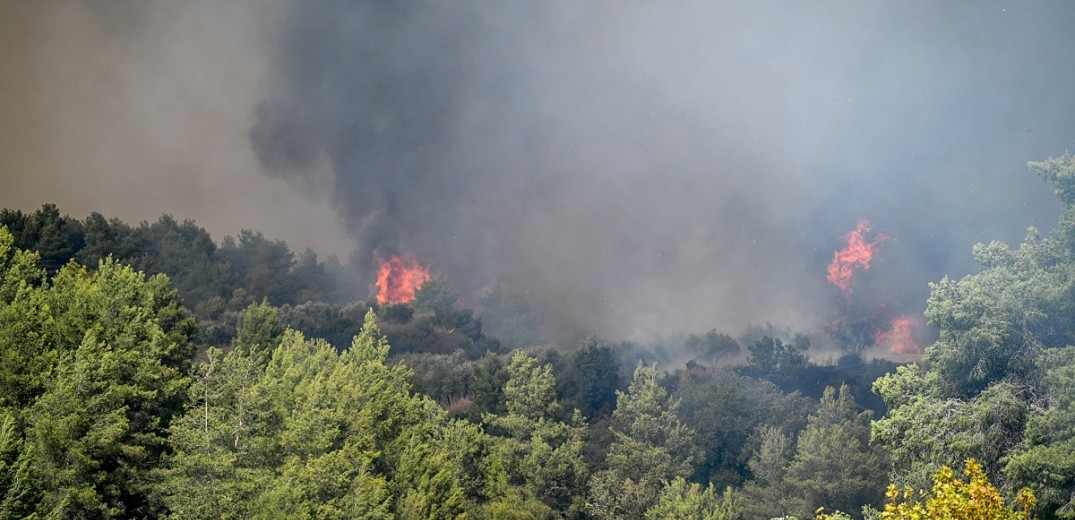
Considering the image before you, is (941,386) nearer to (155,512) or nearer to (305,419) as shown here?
(305,419)

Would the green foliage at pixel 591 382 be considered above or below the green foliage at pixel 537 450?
above

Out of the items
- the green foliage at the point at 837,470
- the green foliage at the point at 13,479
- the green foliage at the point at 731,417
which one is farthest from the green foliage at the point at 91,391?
the green foliage at the point at 731,417

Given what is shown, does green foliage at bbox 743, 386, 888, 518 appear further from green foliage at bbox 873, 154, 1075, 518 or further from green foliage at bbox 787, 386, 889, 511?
green foliage at bbox 873, 154, 1075, 518

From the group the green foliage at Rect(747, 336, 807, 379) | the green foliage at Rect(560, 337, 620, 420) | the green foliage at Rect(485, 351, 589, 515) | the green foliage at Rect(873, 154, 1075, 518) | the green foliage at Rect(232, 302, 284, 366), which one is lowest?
the green foliage at Rect(873, 154, 1075, 518)

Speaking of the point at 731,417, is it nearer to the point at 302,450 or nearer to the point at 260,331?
the point at 260,331

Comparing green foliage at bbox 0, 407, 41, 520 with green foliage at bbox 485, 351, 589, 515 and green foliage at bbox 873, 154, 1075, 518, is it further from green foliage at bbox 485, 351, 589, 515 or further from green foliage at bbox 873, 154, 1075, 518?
green foliage at bbox 485, 351, 589, 515

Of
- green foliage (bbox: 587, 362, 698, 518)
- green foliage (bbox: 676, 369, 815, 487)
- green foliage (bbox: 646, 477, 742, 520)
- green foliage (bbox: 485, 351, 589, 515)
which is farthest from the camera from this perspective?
green foliage (bbox: 676, 369, 815, 487)

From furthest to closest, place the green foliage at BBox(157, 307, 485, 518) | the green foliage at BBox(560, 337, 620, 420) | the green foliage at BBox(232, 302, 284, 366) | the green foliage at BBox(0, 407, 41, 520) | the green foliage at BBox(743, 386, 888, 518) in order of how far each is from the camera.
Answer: the green foliage at BBox(560, 337, 620, 420) < the green foliage at BBox(743, 386, 888, 518) < the green foliage at BBox(232, 302, 284, 366) < the green foliage at BBox(157, 307, 485, 518) < the green foliage at BBox(0, 407, 41, 520)

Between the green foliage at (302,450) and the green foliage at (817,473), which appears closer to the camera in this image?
the green foliage at (302,450)

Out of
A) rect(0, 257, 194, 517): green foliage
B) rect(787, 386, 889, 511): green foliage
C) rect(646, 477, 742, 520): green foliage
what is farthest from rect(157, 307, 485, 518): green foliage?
rect(787, 386, 889, 511): green foliage

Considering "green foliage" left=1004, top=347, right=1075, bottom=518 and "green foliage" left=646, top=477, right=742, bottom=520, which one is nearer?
"green foliage" left=1004, top=347, right=1075, bottom=518

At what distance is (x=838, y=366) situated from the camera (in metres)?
197

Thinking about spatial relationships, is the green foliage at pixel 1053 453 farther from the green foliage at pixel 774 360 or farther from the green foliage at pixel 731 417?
the green foliage at pixel 774 360

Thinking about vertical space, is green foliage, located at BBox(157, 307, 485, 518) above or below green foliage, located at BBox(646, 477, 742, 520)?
below
